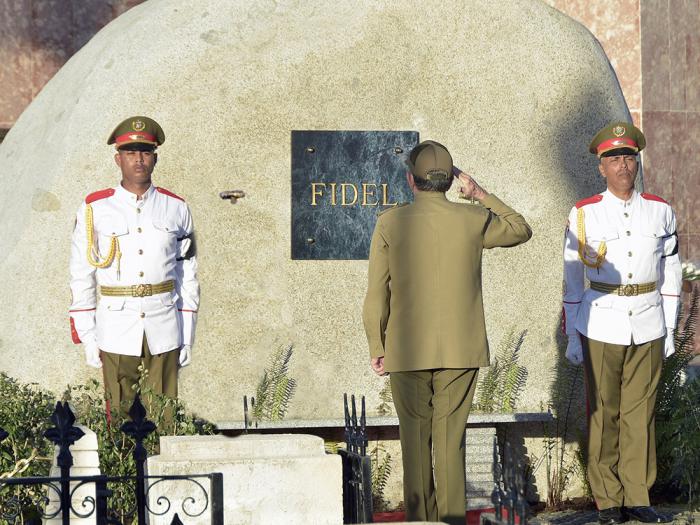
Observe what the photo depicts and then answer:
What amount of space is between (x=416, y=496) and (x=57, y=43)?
19.1ft

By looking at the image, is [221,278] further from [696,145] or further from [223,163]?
[696,145]

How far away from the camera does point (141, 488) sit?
541cm

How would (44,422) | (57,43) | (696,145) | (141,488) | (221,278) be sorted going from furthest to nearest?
1. (696,145)
2. (57,43)
3. (221,278)
4. (44,422)
5. (141,488)

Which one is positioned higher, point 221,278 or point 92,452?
point 221,278

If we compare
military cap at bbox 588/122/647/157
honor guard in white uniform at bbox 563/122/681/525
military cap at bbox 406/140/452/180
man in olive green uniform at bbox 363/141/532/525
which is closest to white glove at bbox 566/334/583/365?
honor guard in white uniform at bbox 563/122/681/525

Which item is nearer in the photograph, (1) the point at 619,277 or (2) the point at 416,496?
(2) the point at 416,496

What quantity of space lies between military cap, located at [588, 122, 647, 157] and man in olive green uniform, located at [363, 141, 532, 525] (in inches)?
55.2

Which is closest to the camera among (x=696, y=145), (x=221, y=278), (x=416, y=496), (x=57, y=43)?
(x=416, y=496)

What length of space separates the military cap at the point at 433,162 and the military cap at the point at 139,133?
1.61 metres

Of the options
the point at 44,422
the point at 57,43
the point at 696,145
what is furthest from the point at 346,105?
the point at 696,145

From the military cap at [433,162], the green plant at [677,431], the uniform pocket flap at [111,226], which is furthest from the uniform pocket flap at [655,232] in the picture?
the uniform pocket flap at [111,226]

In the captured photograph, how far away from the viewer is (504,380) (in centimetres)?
872

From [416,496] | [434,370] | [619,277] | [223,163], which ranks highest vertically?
[223,163]

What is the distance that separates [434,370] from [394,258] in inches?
20.8
